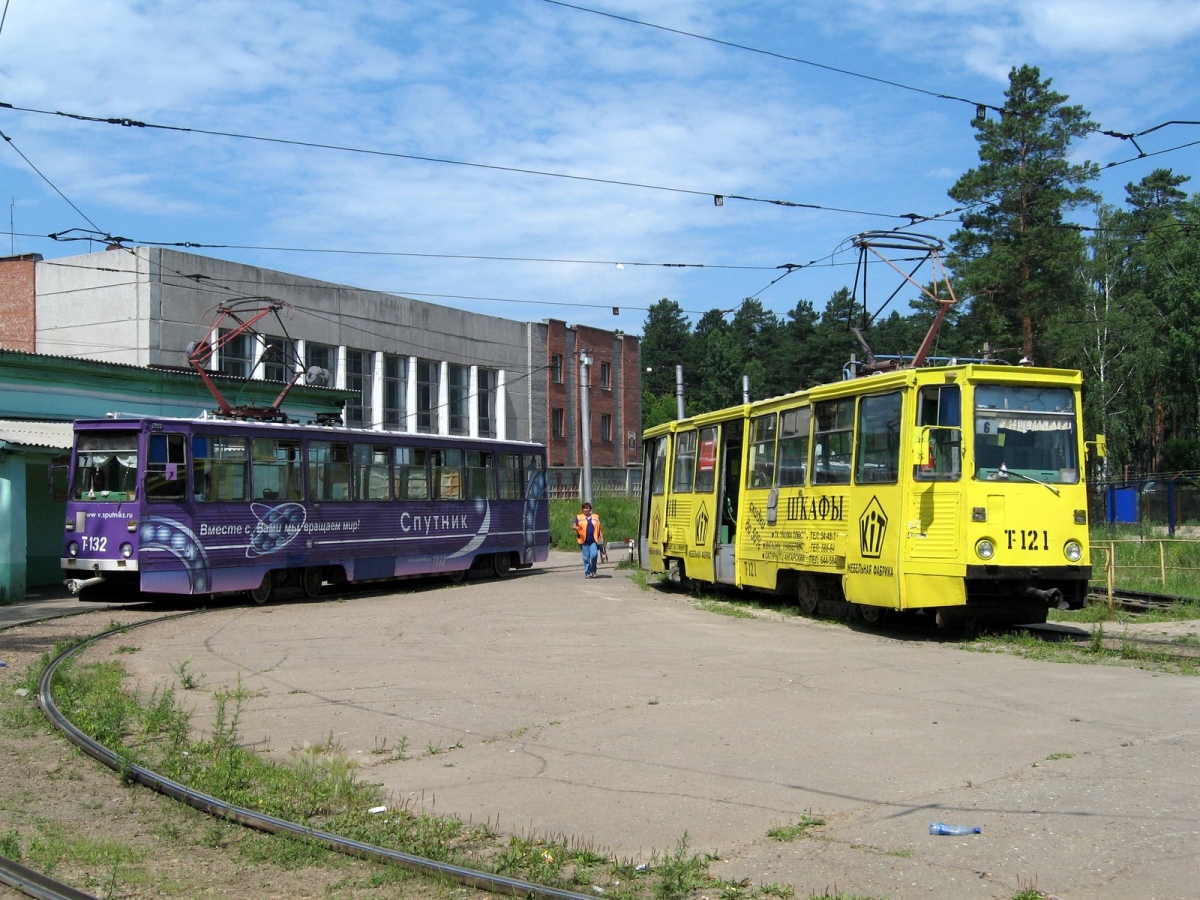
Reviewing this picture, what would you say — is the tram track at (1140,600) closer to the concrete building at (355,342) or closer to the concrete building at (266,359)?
the concrete building at (266,359)

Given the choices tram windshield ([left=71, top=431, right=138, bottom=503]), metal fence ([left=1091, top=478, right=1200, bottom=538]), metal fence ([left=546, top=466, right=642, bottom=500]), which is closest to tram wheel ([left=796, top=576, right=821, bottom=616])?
tram windshield ([left=71, top=431, right=138, bottom=503])

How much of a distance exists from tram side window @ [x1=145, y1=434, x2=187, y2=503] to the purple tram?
2 cm

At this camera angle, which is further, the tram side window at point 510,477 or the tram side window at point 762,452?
the tram side window at point 510,477

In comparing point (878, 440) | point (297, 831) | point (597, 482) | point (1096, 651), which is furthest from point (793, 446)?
point (597, 482)

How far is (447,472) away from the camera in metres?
25.0

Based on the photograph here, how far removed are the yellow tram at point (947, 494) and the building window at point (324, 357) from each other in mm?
28386

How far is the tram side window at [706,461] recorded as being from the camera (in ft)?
66.2

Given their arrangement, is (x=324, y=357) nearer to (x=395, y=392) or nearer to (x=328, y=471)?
(x=395, y=392)

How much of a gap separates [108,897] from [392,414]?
4164cm

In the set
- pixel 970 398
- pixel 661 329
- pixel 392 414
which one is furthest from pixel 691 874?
pixel 661 329

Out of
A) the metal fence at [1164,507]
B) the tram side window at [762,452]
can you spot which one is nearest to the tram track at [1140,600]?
the tram side window at [762,452]

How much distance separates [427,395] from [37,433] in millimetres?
25403

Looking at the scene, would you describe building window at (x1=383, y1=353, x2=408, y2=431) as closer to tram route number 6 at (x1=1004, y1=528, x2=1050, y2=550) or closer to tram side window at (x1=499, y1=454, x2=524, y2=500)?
tram side window at (x1=499, y1=454, x2=524, y2=500)

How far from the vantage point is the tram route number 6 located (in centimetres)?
1317
